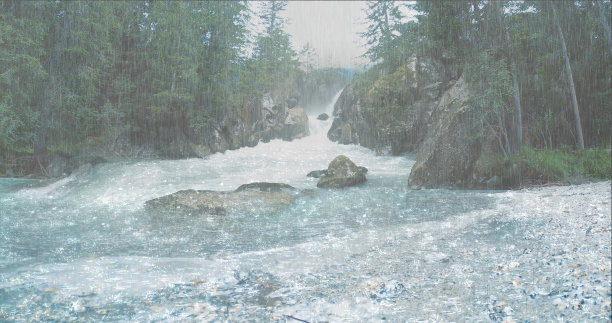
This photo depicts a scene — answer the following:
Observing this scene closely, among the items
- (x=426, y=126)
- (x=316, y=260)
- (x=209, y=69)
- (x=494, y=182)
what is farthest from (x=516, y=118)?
(x=209, y=69)

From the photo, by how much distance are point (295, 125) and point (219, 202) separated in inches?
961

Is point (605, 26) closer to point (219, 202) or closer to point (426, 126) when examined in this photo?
point (426, 126)

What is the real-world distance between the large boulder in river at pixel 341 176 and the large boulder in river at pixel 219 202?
2.36 meters

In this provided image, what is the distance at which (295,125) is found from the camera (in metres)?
31.9

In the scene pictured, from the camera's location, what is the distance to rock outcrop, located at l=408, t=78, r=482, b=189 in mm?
10195

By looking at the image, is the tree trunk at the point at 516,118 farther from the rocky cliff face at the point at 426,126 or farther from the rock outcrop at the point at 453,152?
the rock outcrop at the point at 453,152

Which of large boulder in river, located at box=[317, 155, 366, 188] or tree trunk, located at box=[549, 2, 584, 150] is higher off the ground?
tree trunk, located at box=[549, 2, 584, 150]

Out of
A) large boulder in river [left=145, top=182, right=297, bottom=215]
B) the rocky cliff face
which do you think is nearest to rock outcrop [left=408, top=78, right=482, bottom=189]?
the rocky cliff face

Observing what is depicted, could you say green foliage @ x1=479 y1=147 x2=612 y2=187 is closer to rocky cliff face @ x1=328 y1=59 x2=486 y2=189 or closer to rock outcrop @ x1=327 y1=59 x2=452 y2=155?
rocky cliff face @ x1=328 y1=59 x2=486 y2=189

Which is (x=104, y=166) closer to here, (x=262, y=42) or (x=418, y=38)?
(x=418, y=38)

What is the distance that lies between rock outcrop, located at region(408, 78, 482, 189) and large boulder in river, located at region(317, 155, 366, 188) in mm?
1716

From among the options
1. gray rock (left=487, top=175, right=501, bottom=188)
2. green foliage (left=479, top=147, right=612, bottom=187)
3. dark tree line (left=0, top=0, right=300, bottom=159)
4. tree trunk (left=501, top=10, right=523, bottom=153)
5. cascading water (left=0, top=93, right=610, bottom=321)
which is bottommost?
cascading water (left=0, top=93, right=610, bottom=321)

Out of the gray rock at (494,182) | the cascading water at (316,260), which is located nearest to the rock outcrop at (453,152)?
the gray rock at (494,182)

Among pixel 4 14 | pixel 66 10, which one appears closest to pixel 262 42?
pixel 66 10
